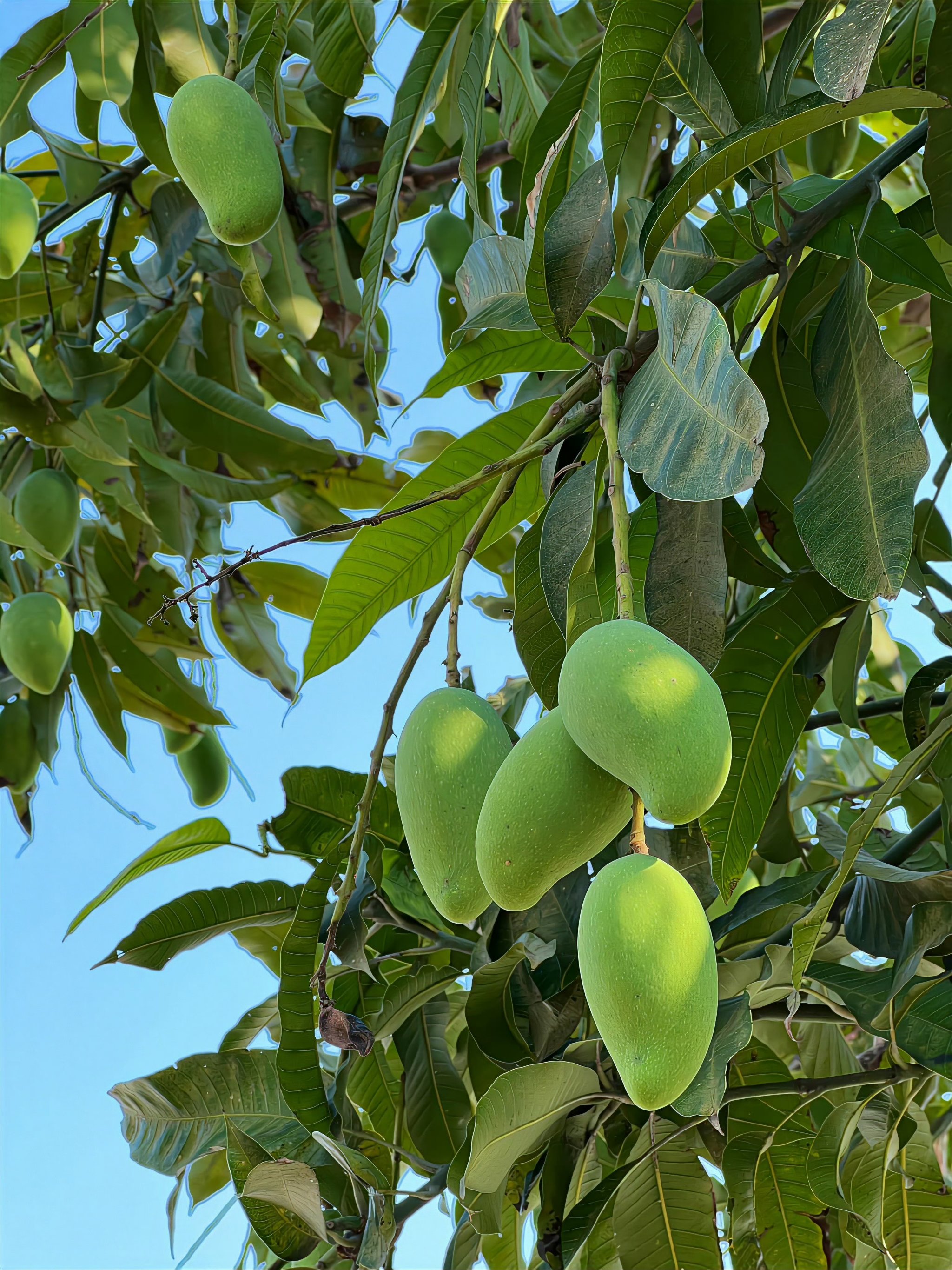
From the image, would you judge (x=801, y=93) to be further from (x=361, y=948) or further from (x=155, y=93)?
(x=361, y=948)

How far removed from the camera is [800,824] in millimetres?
1372

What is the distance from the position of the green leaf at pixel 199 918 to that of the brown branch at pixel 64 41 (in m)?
0.69

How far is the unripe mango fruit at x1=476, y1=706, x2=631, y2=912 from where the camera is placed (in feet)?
1.34

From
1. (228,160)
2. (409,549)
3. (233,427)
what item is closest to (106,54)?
(233,427)

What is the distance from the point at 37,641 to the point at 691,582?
93cm

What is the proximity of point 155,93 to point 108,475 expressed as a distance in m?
0.43

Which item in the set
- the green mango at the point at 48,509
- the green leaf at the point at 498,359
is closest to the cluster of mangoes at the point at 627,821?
the green leaf at the point at 498,359

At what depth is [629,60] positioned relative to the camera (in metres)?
0.68

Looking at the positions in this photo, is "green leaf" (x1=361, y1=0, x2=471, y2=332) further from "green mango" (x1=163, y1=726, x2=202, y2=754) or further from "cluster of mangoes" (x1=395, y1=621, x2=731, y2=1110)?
"green mango" (x1=163, y1=726, x2=202, y2=754)

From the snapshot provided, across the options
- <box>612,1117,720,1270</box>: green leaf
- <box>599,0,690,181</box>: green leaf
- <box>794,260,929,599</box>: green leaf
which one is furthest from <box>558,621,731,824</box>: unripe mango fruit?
<box>612,1117,720,1270</box>: green leaf

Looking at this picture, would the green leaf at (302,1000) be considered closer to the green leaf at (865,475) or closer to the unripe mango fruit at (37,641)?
the green leaf at (865,475)

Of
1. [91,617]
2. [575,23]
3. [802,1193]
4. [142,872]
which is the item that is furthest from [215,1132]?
[575,23]

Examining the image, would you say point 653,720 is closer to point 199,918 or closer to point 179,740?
point 199,918

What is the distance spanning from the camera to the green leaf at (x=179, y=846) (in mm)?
883
